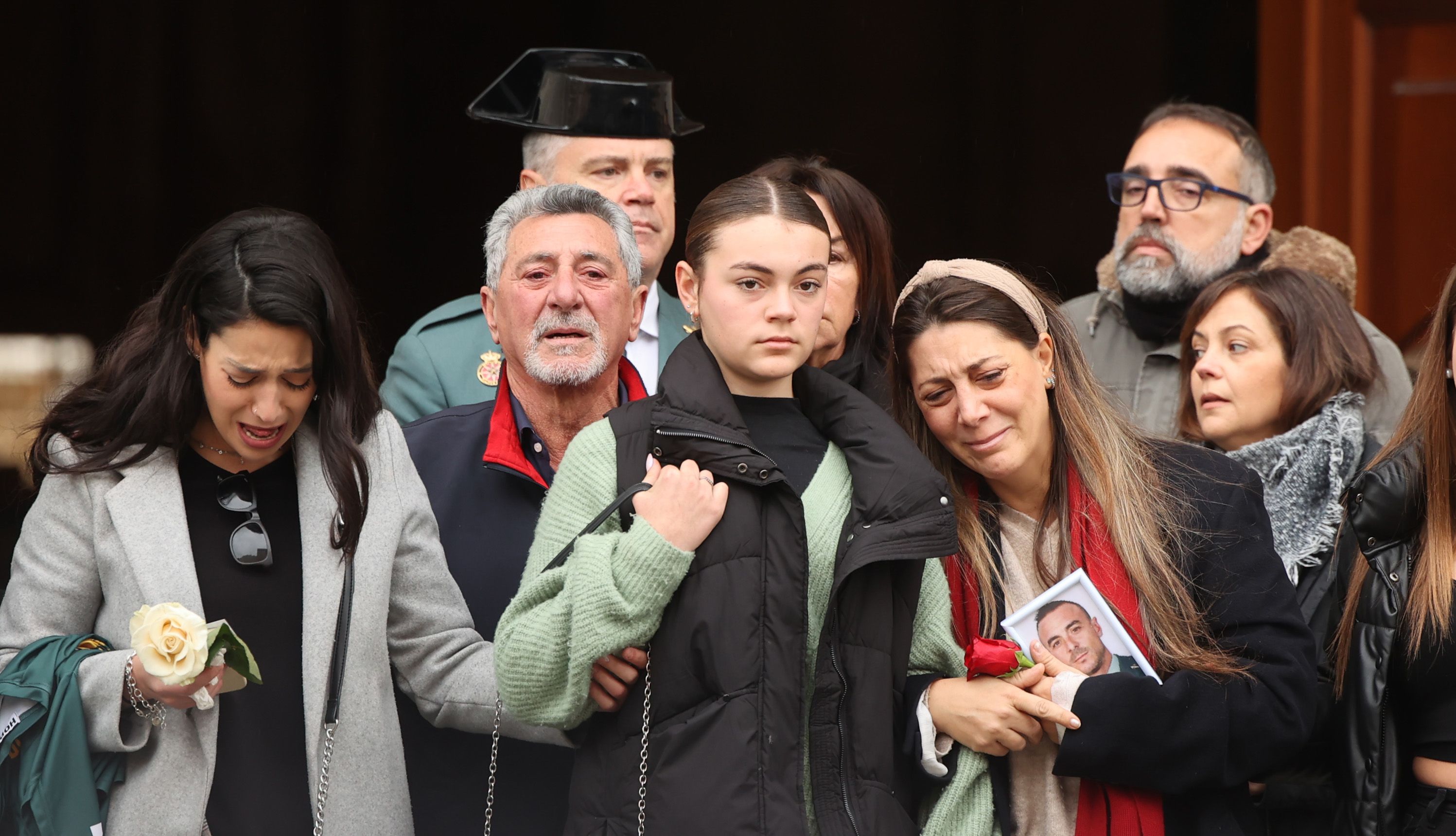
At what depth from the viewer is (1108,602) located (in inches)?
103

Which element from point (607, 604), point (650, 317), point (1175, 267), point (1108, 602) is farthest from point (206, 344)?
point (1175, 267)

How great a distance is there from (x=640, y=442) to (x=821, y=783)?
1.97 ft

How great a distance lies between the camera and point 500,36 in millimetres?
6258

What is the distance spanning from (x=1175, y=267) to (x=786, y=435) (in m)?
2.01

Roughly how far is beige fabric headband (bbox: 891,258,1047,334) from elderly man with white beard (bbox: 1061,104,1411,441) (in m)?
1.37

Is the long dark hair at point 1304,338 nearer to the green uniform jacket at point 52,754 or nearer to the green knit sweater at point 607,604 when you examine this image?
the green knit sweater at point 607,604

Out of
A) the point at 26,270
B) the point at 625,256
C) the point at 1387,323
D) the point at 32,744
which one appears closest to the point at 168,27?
the point at 26,270

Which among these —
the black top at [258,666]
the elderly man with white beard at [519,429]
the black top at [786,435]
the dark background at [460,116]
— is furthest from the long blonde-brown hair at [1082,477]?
the dark background at [460,116]

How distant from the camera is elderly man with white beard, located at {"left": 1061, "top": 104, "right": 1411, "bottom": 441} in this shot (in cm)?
414

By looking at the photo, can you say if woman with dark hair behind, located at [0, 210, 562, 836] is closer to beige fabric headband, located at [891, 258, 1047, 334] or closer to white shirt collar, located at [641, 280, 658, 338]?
beige fabric headband, located at [891, 258, 1047, 334]

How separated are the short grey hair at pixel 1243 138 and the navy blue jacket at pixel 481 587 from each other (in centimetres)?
223

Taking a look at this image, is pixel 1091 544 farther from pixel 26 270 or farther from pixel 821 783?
pixel 26 270

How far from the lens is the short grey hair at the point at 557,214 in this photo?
3.10m

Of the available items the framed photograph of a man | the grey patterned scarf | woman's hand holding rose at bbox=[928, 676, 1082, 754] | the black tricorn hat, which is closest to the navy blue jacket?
woman's hand holding rose at bbox=[928, 676, 1082, 754]
